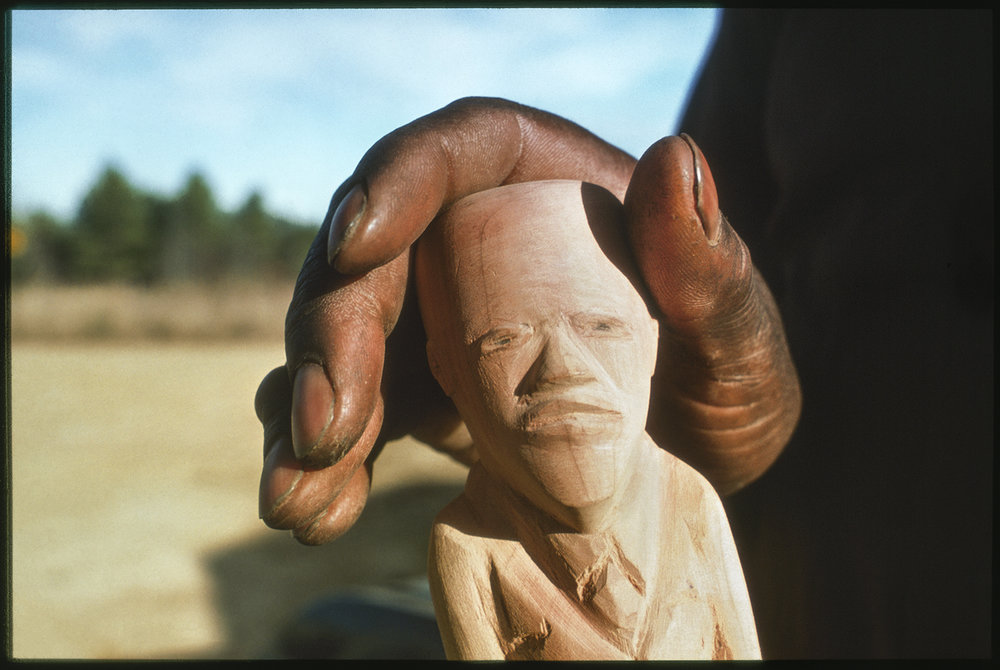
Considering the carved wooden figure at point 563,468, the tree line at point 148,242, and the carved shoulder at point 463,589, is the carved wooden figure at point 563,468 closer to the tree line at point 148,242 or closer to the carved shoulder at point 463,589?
the carved shoulder at point 463,589

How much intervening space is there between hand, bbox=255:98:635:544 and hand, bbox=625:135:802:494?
247 millimetres

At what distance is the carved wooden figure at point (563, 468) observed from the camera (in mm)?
1028

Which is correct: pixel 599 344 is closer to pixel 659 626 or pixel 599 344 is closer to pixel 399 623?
pixel 659 626

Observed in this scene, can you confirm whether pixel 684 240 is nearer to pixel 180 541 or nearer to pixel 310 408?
pixel 310 408

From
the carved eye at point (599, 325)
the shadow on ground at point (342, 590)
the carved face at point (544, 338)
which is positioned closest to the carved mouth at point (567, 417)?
the carved face at point (544, 338)

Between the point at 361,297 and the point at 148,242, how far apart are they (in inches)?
415

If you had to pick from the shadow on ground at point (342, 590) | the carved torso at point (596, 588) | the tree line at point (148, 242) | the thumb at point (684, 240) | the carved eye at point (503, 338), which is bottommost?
the shadow on ground at point (342, 590)

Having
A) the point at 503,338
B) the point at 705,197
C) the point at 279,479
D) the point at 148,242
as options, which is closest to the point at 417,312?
the point at 503,338

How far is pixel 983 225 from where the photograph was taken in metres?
1.60

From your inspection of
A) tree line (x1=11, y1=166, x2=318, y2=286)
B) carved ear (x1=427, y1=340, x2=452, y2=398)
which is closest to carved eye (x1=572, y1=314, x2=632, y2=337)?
carved ear (x1=427, y1=340, x2=452, y2=398)

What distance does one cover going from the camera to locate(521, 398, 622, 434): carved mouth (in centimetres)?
100

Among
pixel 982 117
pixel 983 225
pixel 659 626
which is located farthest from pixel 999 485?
pixel 659 626

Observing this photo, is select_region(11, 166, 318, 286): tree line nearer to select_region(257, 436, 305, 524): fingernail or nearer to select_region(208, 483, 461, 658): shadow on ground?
select_region(208, 483, 461, 658): shadow on ground

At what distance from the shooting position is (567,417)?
1.00 metres
